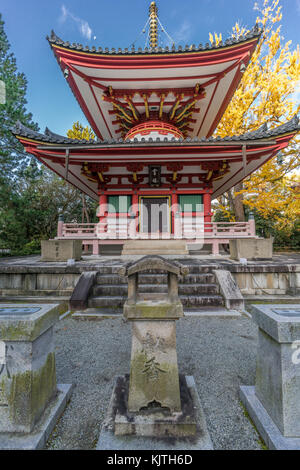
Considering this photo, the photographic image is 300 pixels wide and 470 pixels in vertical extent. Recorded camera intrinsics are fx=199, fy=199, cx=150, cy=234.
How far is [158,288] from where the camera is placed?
17.1 feet

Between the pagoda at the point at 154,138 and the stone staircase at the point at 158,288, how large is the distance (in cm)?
301

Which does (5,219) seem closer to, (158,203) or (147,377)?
(158,203)

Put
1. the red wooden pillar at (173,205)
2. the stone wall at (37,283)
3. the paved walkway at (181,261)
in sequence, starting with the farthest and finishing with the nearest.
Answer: the red wooden pillar at (173,205)
the paved walkway at (181,261)
the stone wall at (37,283)

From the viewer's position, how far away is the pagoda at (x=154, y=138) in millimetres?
7520

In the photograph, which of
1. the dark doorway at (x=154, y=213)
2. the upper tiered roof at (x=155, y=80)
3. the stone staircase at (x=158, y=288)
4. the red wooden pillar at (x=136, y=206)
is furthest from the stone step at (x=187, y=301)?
the upper tiered roof at (x=155, y=80)

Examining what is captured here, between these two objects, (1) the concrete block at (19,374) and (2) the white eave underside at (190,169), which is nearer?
(1) the concrete block at (19,374)

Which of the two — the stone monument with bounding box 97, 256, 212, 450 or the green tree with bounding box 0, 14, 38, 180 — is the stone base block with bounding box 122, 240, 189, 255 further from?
the green tree with bounding box 0, 14, 38, 180

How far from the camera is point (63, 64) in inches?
311

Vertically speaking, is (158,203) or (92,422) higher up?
(158,203)

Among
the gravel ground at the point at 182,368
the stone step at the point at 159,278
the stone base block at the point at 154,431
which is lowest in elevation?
the gravel ground at the point at 182,368

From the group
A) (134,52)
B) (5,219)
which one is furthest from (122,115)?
(5,219)

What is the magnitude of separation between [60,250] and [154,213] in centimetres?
477

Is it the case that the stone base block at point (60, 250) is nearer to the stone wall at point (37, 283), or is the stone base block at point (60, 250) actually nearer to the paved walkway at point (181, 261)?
the paved walkway at point (181, 261)

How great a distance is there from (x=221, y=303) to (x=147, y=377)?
3.62 m
